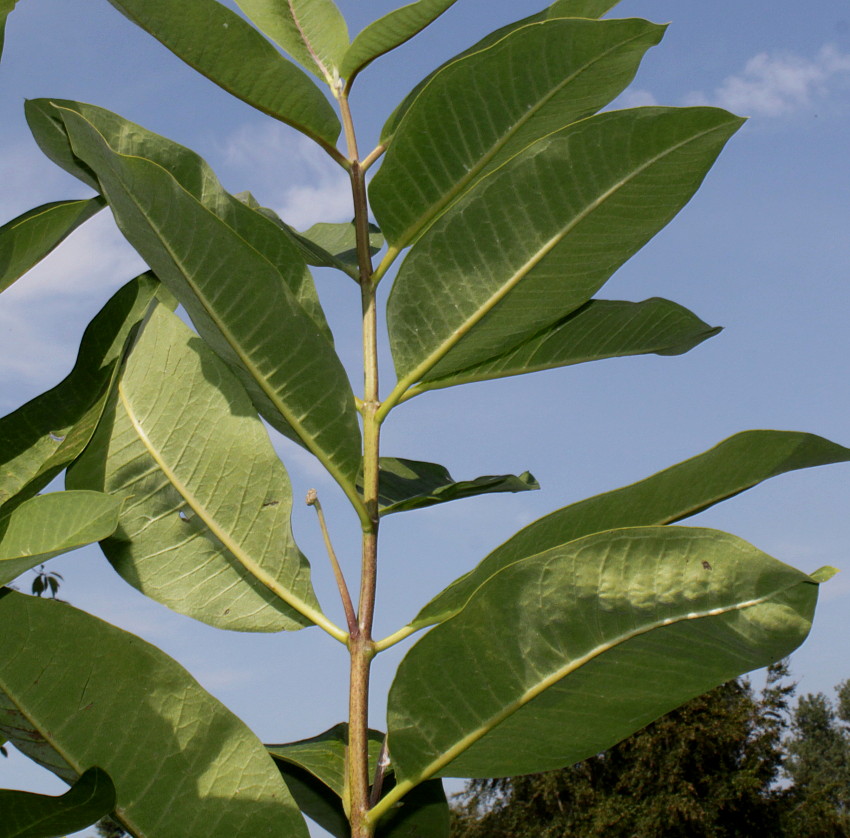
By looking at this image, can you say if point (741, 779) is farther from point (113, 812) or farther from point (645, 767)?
point (113, 812)

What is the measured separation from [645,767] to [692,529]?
26.2 meters

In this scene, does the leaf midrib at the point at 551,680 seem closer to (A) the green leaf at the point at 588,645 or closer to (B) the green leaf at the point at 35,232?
(A) the green leaf at the point at 588,645

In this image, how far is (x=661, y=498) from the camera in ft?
3.00

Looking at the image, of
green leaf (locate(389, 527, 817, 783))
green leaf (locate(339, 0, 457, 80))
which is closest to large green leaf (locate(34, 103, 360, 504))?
green leaf (locate(389, 527, 817, 783))

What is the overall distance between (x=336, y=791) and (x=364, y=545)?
272 millimetres

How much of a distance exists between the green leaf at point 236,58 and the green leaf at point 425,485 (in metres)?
0.51

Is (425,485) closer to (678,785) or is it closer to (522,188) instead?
(522,188)

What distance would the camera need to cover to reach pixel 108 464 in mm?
992

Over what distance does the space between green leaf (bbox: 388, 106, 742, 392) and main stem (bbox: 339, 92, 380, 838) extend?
6 cm

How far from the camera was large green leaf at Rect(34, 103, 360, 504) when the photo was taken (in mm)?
859

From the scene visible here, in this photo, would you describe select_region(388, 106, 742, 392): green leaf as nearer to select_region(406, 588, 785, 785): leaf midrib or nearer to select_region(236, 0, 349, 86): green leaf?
select_region(406, 588, 785, 785): leaf midrib

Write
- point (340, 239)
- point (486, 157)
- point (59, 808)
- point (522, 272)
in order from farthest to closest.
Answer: point (340, 239) < point (486, 157) < point (522, 272) < point (59, 808)

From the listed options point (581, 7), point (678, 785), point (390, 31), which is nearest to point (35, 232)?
point (390, 31)

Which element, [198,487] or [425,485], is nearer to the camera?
[198,487]
